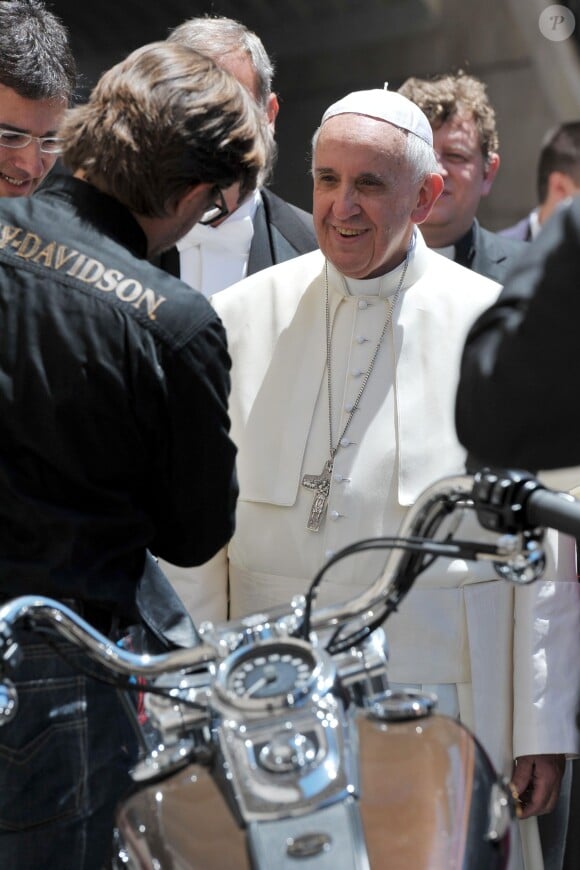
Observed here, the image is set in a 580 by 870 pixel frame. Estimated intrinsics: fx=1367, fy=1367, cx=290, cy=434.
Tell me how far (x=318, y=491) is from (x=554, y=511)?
1521mm

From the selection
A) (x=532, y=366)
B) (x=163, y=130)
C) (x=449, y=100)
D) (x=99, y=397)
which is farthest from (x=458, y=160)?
(x=532, y=366)

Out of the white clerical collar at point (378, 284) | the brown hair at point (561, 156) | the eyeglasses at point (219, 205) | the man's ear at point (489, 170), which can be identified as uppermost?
the brown hair at point (561, 156)

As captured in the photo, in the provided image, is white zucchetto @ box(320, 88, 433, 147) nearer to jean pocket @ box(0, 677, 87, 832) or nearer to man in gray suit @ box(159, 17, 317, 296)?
man in gray suit @ box(159, 17, 317, 296)

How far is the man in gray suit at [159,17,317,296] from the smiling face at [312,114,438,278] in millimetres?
867

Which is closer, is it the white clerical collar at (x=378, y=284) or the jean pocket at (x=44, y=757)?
the jean pocket at (x=44, y=757)

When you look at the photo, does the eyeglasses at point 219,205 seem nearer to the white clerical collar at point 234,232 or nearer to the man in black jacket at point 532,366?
the man in black jacket at point 532,366

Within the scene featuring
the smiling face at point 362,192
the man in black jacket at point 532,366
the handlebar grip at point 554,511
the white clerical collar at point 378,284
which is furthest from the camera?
the white clerical collar at point 378,284

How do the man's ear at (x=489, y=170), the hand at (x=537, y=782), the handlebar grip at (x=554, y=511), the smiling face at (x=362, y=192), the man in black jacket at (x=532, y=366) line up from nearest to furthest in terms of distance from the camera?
the handlebar grip at (x=554, y=511)
the man in black jacket at (x=532, y=366)
the hand at (x=537, y=782)
the smiling face at (x=362, y=192)
the man's ear at (x=489, y=170)

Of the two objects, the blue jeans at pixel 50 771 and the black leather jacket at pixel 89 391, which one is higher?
the black leather jacket at pixel 89 391

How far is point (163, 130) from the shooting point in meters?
1.97

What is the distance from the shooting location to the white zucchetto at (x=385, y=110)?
305 cm

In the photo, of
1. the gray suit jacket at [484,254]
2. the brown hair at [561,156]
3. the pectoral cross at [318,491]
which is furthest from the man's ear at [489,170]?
the pectoral cross at [318,491]

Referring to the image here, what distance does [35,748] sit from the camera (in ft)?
6.42

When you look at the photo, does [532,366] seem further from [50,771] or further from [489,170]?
[489,170]
